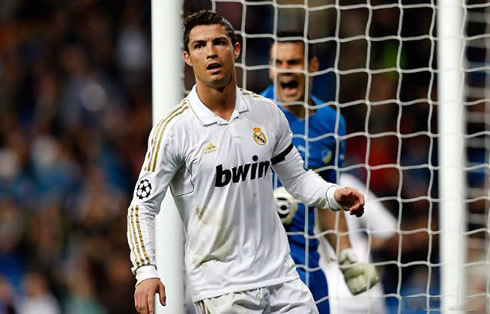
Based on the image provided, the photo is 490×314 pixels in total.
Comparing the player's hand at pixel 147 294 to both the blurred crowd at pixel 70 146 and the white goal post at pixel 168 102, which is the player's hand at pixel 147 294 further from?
the blurred crowd at pixel 70 146

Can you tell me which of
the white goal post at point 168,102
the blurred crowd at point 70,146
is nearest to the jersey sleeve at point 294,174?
the white goal post at point 168,102

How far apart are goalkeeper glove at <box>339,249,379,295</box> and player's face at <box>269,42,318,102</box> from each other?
0.94 m

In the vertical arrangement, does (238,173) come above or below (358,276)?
above

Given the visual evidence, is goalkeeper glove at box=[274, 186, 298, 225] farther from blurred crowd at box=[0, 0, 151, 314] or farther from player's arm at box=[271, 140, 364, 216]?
blurred crowd at box=[0, 0, 151, 314]

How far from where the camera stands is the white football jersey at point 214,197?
3832 mm

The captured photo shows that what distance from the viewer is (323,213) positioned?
233 inches

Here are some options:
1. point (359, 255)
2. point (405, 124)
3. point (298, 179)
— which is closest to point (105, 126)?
point (405, 124)

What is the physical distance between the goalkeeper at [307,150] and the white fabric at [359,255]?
6.6 inches

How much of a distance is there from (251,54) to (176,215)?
3.00m

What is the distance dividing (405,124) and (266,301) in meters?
3.68

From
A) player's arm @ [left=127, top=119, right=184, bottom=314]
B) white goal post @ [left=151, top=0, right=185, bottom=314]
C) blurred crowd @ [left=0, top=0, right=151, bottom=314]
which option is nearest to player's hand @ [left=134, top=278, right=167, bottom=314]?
player's arm @ [left=127, top=119, right=184, bottom=314]

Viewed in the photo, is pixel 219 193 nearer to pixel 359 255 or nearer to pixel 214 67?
pixel 214 67

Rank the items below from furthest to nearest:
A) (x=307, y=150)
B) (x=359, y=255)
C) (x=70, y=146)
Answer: (x=70, y=146) < (x=359, y=255) < (x=307, y=150)

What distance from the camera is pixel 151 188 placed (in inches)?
150
